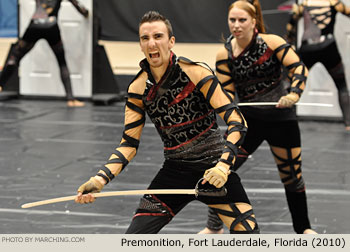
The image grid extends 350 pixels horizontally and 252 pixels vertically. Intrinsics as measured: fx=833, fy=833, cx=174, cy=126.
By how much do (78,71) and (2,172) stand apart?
4866 mm

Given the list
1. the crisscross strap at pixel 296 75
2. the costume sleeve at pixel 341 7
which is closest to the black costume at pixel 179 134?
the crisscross strap at pixel 296 75

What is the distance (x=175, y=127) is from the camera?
14.8 ft

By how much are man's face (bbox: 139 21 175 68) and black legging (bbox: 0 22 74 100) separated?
7.64 metres

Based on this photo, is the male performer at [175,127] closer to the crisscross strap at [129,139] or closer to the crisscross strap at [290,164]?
the crisscross strap at [129,139]

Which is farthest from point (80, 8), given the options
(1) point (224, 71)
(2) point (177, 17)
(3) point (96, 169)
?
(1) point (224, 71)

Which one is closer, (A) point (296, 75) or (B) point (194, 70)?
(B) point (194, 70)

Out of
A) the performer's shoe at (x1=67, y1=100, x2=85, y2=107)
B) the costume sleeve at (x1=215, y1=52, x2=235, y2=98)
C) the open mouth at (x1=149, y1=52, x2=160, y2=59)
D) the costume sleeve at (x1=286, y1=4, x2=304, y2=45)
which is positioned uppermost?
the open mouth at (x1=149, y1=52, x2=160, y2=59)

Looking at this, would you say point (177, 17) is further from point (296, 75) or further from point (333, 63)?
point (296, 75)

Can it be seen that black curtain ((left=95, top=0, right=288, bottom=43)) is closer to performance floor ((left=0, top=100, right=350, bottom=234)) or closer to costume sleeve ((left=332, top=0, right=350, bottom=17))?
performance floor ((left=0, top=100, right=350, bottom=234))

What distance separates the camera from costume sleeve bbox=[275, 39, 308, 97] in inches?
226

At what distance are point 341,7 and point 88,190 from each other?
21.1ft

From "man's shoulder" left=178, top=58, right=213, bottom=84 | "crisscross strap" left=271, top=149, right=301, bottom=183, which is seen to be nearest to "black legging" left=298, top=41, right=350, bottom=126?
"crisscross strap" left=271, top=149, right=301, bottom=183

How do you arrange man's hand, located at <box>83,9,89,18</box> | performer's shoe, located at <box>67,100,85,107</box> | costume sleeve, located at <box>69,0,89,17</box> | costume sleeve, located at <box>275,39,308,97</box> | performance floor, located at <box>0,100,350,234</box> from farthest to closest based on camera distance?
man's hand, located at <box>83,9,89,18</box> < performer's shoe, located at <box>67,100,85,107</box> < costume sleeve, located at <box>69,0,89,17</box> < performance floor, located at <box>0,100,350,234</box> < costume sleeve, located at <box>275,39,308,97</box>

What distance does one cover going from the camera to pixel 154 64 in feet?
14.2
